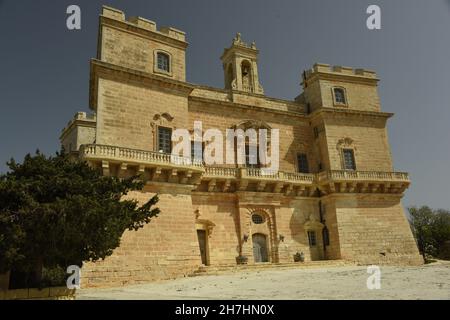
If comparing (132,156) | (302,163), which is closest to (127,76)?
(132,156)

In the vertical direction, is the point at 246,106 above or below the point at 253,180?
above

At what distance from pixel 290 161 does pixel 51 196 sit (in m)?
17.2

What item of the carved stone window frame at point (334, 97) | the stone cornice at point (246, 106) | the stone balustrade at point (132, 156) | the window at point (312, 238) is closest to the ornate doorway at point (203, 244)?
the stone balustrade at point (132, 156)

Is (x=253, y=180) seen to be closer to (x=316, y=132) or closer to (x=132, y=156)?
(x=316, y=132)

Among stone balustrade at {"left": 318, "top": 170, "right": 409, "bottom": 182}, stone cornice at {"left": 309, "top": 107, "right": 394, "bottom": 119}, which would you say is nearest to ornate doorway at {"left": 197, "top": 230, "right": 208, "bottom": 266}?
stone balustrade at {"left": 318, "top": 170, "right": 409, "bottom": 182}

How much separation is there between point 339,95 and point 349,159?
4.87m

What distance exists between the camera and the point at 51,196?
10266mm

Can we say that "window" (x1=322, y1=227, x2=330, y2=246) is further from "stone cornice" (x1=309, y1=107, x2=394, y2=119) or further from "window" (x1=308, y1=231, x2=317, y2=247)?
"stone cornice" (x1=309, y1=107, x2=394, y2=119)

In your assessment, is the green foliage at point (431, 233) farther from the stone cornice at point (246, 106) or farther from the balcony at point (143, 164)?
the balcony at point (143, 164)

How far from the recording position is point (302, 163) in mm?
25281

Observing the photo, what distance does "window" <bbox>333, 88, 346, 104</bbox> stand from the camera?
1038 inches
